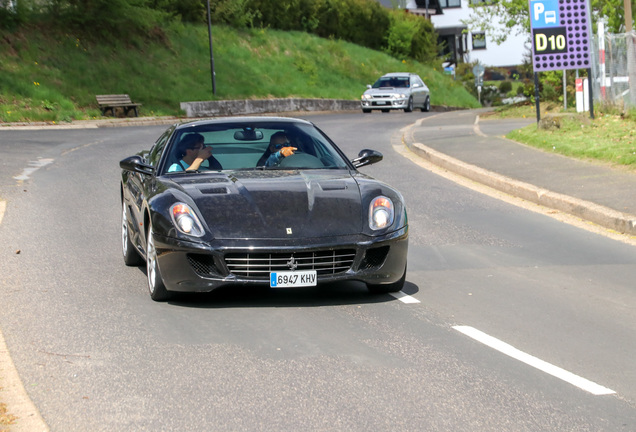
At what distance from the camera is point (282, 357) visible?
5.83 metres

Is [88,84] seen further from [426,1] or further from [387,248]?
[426,1]

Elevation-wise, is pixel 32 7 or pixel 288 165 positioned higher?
pixel 32 7

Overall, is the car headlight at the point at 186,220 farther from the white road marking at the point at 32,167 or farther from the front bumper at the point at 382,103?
the front bumper at the point at 382,103

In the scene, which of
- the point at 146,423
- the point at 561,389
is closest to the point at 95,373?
the point at 146,423

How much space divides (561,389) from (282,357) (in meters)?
1.57

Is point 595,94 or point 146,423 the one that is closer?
point 146,423

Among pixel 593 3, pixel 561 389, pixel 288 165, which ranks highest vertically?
pixel 593 3

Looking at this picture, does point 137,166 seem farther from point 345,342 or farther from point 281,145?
point 345,342

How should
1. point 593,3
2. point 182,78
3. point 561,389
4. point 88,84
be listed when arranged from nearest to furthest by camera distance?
point 561,389
point 593,3
point 88,84
point 182,78

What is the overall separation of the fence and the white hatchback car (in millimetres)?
17629

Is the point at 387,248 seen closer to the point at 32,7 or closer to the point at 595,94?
the point at 595,94

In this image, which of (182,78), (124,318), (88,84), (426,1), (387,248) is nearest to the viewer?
(124,318)

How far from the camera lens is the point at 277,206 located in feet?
23.7

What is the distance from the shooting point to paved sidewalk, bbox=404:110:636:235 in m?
11.6
